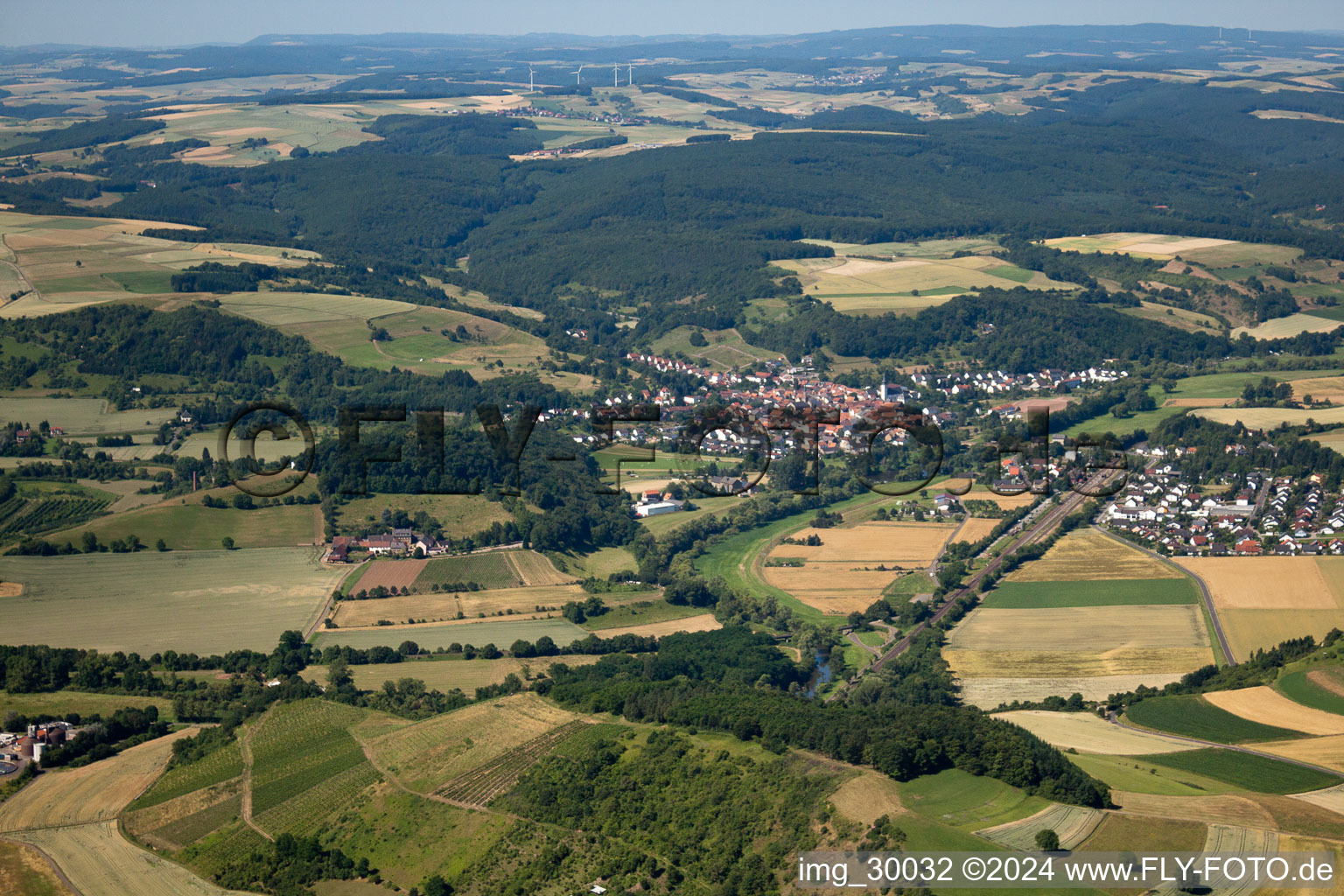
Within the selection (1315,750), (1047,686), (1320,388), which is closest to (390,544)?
(1047,686)

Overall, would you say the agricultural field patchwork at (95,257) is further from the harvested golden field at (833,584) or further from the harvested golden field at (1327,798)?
the harvested golden field at (1327,798)

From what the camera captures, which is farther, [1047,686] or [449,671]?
[449,671]

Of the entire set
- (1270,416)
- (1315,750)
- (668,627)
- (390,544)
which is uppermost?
(1315,750)

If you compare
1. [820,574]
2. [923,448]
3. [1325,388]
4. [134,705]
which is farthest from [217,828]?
[1325,388]

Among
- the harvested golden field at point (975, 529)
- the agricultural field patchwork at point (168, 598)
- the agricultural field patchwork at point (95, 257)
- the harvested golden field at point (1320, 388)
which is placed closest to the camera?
the agricultural field patchwork at point (168, 598)

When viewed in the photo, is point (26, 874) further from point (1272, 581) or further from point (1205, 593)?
point (1272, 581)

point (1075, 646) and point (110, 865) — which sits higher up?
point (110, 865)

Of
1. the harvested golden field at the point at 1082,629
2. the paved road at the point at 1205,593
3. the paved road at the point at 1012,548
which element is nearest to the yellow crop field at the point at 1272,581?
the paved road at the point at 1205,593

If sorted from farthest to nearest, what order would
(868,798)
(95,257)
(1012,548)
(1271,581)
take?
1. (95,257)
2. (1012,548)
3. (1271,581)
4. (868,798)
